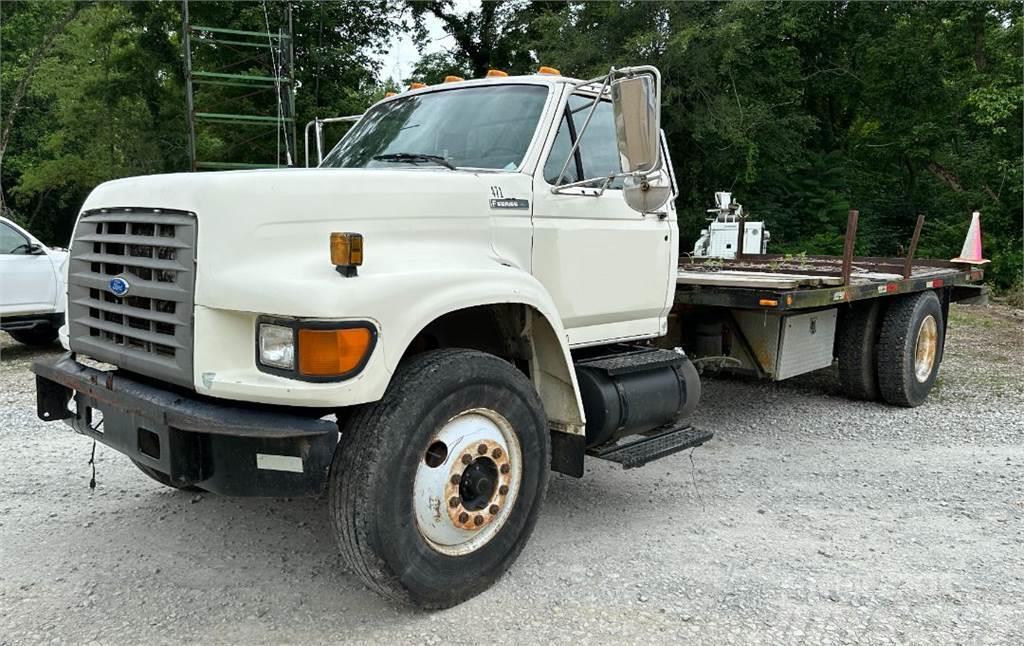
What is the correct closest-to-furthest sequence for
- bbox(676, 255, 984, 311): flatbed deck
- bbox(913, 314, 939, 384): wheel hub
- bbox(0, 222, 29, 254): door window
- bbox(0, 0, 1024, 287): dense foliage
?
bbox(676, 255, 984, 311): flatbed deck, bbox(913, 314, 939, 384): wheel hub, bbox(0, 222, 29, 254): door window, bbox(0, 0, 1024, 287): dense foliage

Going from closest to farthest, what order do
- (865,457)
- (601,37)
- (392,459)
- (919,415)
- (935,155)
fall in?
1. (392,459)
2. (865,457)
3. (919,415)
4. (601,37)
5. (935,155)

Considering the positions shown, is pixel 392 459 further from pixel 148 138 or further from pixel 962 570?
pixel 148 138

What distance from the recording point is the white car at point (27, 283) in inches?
358

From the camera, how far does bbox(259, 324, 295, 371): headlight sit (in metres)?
2.91

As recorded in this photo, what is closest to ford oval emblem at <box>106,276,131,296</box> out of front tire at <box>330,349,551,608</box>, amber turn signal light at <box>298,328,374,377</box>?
amber turn signal light at <box>298,328,374,377</box>

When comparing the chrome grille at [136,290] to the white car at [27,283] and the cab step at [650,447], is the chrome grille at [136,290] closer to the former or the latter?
the cab step at [650,447]

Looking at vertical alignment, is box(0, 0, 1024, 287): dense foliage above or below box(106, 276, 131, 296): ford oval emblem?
above

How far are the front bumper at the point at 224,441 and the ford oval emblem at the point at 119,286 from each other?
1.24 ft

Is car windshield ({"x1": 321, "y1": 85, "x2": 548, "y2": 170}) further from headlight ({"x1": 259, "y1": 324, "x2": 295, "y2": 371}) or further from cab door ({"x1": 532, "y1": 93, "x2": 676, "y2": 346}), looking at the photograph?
headlight ({"x1": 259, "y1": 324, "x2": 295, "y2": 371})

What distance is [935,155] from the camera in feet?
67.5

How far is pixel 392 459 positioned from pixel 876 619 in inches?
78.8

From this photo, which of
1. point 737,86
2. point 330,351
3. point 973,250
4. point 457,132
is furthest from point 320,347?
point 737,86

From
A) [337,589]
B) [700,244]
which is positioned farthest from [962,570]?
[700,244]

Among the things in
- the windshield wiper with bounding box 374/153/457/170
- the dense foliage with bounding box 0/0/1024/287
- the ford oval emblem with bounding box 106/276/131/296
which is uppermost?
the dense foliage with bounding box 0/0/1024/287
